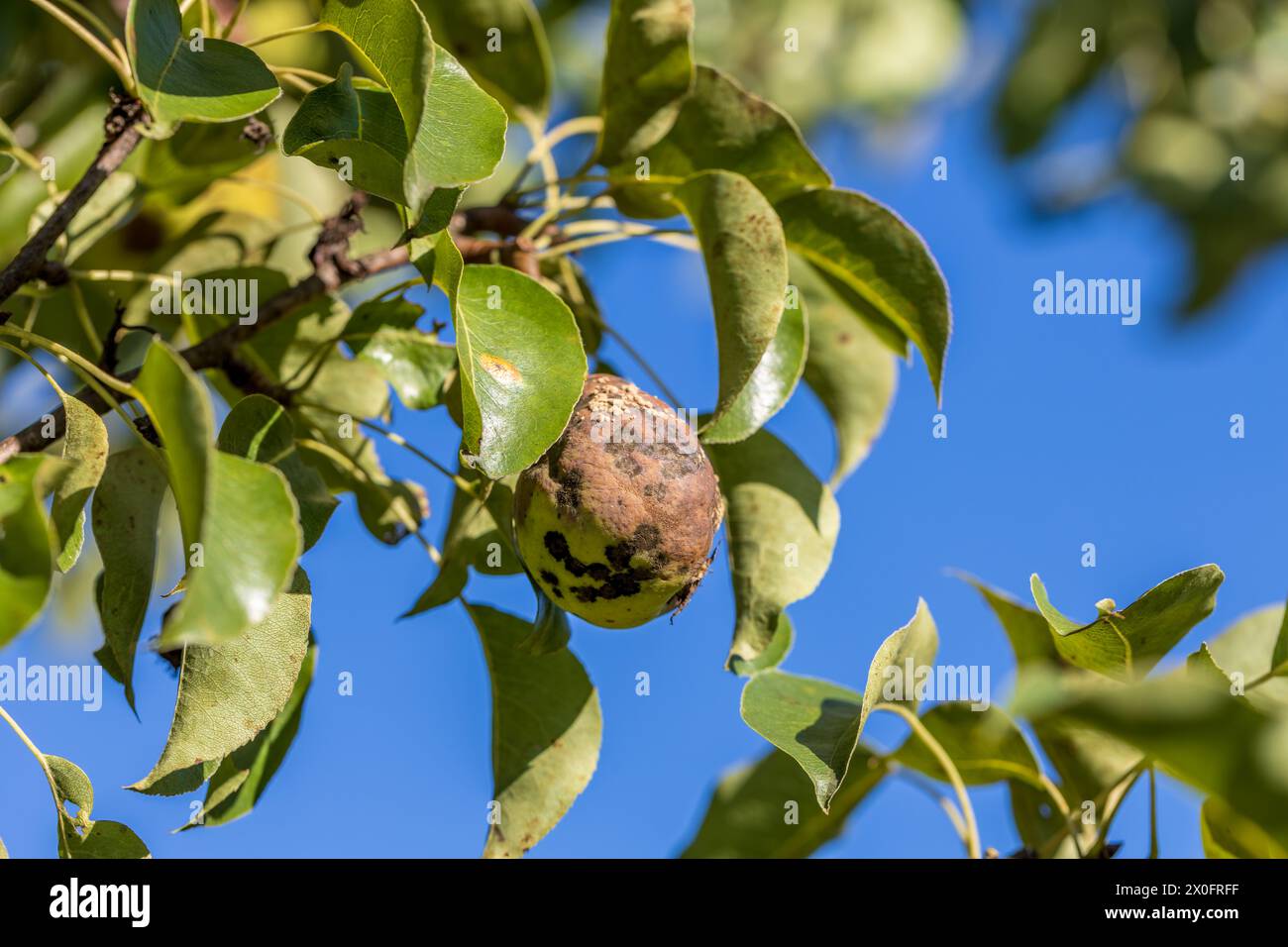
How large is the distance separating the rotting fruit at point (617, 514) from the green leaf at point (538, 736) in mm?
241

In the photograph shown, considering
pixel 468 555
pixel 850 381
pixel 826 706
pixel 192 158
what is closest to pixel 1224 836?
pixel 826 706

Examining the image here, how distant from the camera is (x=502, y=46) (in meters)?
1.73

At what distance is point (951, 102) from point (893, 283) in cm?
287

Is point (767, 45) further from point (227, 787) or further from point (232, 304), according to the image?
point (227, 787)

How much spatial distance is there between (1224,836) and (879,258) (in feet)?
2.44

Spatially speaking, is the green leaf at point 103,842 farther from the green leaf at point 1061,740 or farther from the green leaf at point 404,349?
the green leaf at point 1061,740

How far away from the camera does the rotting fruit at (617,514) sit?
1269mm

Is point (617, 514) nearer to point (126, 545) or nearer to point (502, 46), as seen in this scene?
point (126, 545)

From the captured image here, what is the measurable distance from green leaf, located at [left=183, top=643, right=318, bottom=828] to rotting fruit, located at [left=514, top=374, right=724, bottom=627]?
34cm

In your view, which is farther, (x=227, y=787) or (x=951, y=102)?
(x=951, y=102)

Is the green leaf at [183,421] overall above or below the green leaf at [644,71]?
below

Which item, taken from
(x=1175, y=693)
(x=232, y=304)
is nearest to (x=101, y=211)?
(x=232, y=304)

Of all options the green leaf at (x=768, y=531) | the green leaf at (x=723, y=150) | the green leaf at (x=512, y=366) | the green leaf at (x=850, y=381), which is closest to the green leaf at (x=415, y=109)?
the green leaf at (x=512, y=366)

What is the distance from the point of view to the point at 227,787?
141 cm
